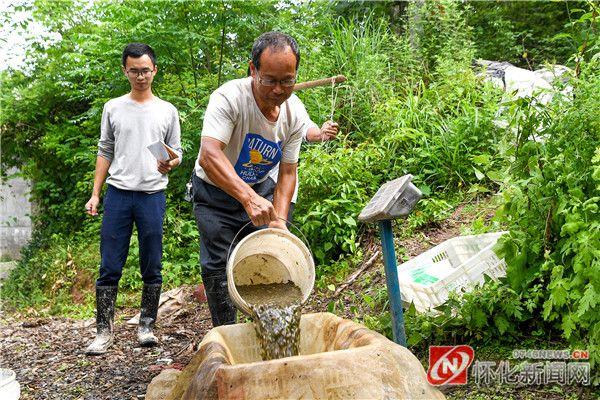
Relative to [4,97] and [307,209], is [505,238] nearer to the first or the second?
[307,209]

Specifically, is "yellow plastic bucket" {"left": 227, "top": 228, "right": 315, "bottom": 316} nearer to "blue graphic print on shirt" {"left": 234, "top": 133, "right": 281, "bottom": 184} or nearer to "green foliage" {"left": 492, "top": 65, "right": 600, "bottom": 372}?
"blue graphic print on shirt" {"left": 234, "top": 133, "right": 281, "bottom": 184}

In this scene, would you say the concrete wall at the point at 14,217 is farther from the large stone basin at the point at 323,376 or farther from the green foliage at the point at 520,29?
the large stone basin at the point at 323,376

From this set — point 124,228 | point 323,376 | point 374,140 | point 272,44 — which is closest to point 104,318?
point 124,228

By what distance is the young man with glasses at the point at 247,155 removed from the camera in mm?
2998

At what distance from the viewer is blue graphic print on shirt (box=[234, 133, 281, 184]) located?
133 inches

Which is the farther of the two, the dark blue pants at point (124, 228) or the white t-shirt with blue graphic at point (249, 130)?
the dark blue pants at point (124, 228)

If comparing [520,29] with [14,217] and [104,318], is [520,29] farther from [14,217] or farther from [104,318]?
[14,217]

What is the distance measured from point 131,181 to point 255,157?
4.48 ft

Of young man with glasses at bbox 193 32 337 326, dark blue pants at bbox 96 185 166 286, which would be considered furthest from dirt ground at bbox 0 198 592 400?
young man with glasses at bbox 193 32 337 326

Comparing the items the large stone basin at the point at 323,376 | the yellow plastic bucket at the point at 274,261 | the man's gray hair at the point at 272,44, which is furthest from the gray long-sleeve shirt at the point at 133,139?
the large stone basin at the point at 323,376

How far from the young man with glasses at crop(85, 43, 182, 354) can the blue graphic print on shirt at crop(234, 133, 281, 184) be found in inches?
44.5

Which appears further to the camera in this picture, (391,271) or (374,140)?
(374,140)

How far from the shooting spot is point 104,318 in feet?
14.7

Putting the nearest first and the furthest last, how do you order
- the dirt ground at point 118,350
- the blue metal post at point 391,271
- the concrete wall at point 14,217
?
the blue metal post at point 391,271 < the dirt ground at point 118,350 < the concrete wall at point 14,217
